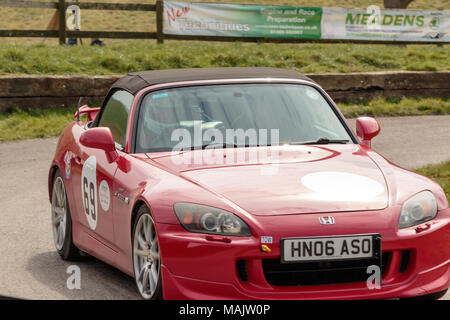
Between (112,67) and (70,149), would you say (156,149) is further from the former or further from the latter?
(112,67)

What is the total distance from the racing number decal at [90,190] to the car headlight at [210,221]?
147 centimetres

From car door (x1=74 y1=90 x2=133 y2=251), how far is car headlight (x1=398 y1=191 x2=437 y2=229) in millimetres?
1905

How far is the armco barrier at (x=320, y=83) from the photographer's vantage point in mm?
15398

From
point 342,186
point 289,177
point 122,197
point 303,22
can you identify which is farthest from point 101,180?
point 303,22

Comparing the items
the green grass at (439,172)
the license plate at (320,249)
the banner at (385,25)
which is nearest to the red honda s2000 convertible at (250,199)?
the license plate at (320,249)

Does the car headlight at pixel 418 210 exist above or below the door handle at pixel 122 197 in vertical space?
above

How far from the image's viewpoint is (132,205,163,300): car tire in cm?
534

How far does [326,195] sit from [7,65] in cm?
1196

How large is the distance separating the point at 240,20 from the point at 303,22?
1.68 metres

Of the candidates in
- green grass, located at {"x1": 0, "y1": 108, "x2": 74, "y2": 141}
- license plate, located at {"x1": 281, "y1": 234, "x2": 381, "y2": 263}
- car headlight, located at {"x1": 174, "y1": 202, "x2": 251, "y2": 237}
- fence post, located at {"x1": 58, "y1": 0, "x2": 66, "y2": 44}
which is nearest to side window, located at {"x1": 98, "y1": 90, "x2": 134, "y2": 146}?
car headlight, located at {"x1": 174, "y1": 202, "x2": 251, "y2": 237}

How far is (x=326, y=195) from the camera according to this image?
5.27m

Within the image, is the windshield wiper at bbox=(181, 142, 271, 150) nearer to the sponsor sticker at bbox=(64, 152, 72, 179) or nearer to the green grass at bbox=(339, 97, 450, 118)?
the sponsor sticker at bbox=(64, 152, 72, 179)

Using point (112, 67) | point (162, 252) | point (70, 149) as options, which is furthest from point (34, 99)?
point (162, 252)

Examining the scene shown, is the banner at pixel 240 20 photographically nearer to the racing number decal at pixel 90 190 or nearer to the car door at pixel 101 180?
the car door at pixel 101 180
